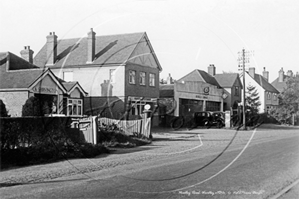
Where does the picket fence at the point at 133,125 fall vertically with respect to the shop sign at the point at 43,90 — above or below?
below

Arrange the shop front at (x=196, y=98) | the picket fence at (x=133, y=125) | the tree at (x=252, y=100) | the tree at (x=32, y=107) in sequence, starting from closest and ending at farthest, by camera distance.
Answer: the tree at (x=32, y=107) < the picket fence at (x=133, y=125) < the shop front at (x=196, y=98) < the tree at (x=252, y=100)

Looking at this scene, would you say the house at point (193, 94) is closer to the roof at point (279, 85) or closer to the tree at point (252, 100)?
the tree at point (252, 100)

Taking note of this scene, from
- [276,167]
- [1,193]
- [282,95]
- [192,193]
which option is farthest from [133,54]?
[276,167]

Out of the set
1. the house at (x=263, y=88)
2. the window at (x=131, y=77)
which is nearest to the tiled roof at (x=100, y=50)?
the window at (x=131, y=77)

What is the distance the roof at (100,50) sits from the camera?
1.37m

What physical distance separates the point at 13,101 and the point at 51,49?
297 mm

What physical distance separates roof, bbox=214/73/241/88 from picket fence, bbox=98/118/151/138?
0.43 metres

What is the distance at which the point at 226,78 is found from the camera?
1800 mm

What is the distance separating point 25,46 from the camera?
1395 mm

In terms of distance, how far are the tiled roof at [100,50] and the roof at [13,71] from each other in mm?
48

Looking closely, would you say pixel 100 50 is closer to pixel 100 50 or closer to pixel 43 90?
pixel 100 50

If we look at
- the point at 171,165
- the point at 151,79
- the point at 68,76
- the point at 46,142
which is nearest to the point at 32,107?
the point at 68,76

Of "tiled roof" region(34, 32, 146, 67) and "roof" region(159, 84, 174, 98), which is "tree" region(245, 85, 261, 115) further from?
"tiled roof" region(34, 32, 146, 67)

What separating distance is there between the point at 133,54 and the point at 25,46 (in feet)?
1.40
